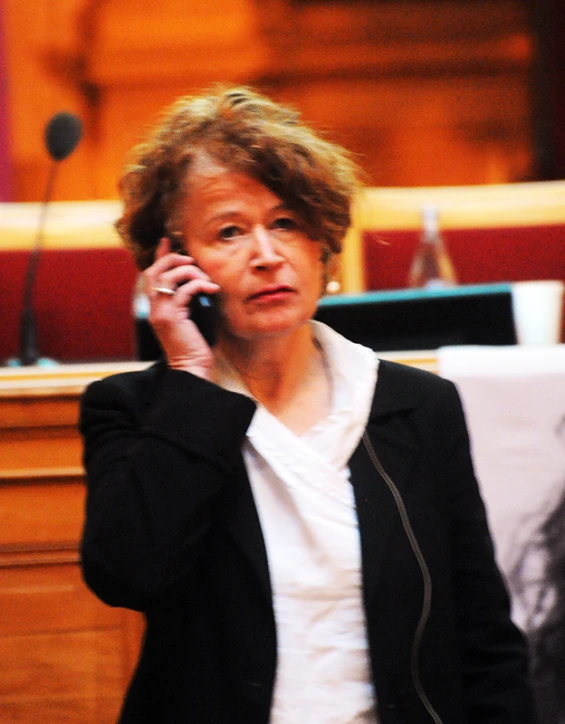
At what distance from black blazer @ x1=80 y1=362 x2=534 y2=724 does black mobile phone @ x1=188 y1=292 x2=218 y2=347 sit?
64 millimetres

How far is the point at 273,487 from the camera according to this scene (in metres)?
1.08

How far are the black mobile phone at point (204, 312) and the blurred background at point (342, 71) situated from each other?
260cm

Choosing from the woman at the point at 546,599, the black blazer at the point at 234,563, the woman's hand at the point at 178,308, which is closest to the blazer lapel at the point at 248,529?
the black blazer at the point at 234,563

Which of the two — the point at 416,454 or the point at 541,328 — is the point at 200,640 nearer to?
the point at 416,454

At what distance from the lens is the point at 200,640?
1030 mm

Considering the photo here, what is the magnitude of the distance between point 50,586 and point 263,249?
2.50 feet

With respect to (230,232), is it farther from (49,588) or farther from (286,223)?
(49,588)

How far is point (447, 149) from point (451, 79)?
0.25m

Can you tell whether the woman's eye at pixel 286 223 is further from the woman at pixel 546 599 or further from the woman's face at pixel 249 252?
the woman at pixel 546 599

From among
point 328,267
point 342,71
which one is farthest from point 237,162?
point 342,71

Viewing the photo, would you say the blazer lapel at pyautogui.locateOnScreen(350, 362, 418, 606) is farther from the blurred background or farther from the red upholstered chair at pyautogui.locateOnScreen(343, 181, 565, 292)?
the blurred background

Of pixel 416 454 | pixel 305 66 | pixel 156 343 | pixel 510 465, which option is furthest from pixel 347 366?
pixel 305 66

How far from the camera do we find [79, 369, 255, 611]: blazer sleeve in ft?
3.29

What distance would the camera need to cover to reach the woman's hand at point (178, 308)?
1.11m
